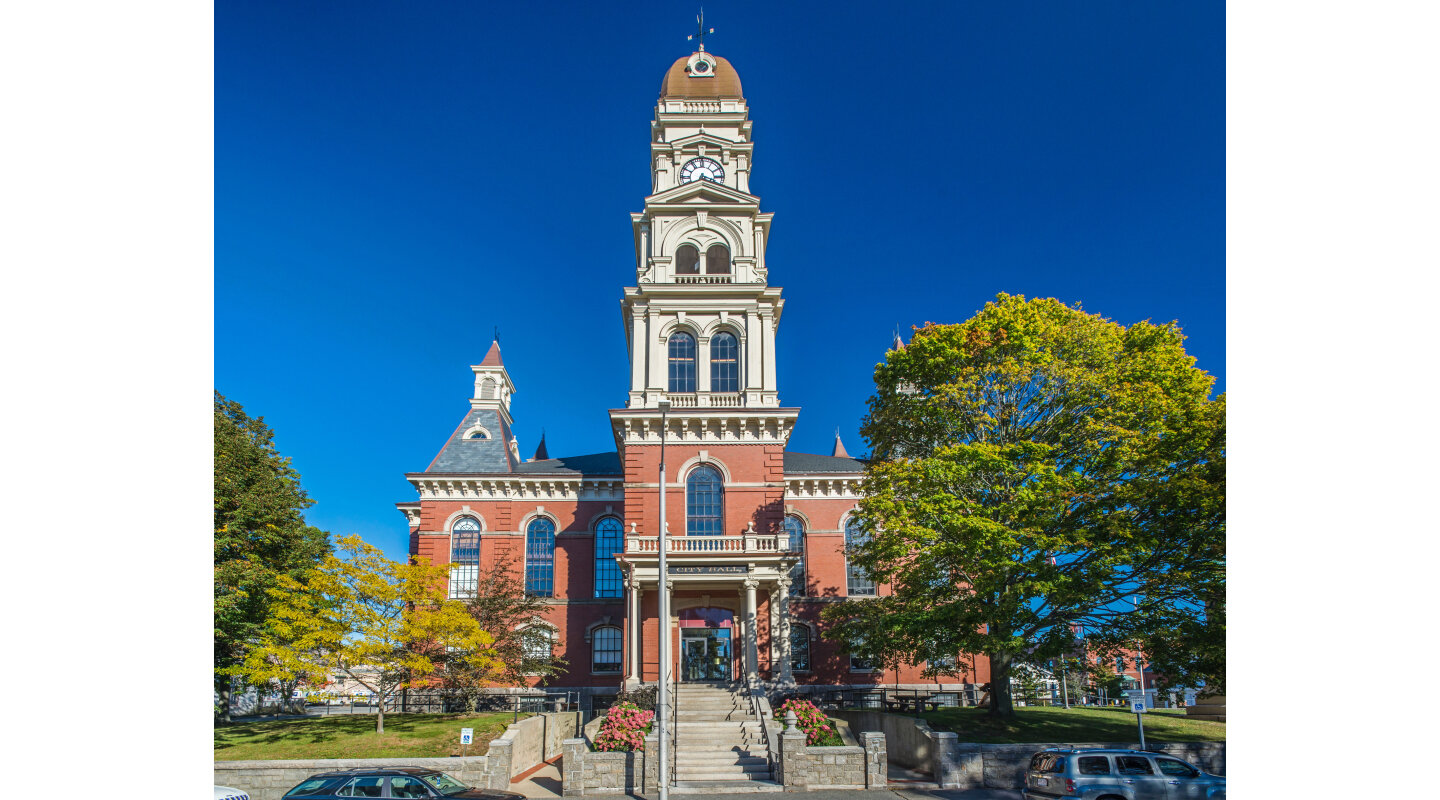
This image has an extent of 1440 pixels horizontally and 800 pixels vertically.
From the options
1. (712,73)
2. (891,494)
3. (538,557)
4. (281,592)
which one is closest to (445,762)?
(281,592)

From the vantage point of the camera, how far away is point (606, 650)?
34281mm

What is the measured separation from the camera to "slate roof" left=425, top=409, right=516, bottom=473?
3688 centimetres

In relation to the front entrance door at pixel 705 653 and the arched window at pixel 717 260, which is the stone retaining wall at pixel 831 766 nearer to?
the front entrance door at pixel 705 653

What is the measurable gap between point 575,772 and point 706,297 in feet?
61.1

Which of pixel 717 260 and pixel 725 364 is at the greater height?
pixel 717 260

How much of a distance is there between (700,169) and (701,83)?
4261 mm

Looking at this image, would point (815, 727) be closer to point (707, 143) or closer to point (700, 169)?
point (700, 169)

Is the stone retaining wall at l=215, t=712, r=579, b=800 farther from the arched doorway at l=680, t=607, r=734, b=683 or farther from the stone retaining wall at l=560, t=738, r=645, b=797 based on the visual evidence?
the arched doorway at l=680, t=607, r=734, b=683

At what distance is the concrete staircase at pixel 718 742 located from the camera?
1966cm

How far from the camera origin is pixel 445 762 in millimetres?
18469

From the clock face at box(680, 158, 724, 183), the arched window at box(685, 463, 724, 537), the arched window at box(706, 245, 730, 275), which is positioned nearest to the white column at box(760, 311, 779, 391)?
the arched window at box(706, 245, 730, 275)

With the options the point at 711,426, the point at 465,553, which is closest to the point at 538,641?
the point at 465,553

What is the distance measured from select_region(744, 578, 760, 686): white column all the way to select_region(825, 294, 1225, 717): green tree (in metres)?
2.96
